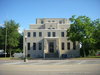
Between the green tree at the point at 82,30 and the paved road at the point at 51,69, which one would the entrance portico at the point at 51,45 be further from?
the paved road at the point at 51,69

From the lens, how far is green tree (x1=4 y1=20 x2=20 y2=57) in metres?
49.6

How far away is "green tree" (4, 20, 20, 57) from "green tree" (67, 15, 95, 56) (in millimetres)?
18341

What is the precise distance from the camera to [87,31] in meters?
41.0

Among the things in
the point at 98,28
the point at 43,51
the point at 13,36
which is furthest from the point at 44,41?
the point at 98,28

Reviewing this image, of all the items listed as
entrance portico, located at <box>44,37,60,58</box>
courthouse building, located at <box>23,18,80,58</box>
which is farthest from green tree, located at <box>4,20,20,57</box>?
entrance portico, located at <box>44,37,60,58</box>

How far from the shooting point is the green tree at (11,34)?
163 feet

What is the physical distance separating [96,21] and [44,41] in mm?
15785

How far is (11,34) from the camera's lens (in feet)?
167

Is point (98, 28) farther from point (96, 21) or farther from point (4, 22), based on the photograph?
point (4, 22)

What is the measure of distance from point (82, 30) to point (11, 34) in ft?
74.5

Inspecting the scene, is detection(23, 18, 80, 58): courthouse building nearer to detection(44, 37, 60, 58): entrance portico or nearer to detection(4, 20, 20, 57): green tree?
detection(44, 37, 60, 58): entrance portico

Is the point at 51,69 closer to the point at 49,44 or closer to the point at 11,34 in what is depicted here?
the point at 49,44

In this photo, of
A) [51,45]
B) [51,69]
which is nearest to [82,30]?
[51,45]

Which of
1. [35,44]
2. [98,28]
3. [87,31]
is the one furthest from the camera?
[35,44]
